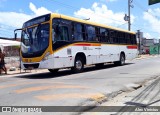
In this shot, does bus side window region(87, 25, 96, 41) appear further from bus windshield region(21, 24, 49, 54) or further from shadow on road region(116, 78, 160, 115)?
shadow on road region(116, 78, 160, 115)

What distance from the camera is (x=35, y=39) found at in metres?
17.5

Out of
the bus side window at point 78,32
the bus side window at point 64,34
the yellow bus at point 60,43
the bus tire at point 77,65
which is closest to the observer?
the yellow bus at point 60,43

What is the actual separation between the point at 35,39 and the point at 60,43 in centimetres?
140

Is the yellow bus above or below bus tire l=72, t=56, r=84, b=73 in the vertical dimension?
above

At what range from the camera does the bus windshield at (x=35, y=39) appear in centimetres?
1711

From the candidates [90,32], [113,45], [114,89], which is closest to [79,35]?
[90,32]

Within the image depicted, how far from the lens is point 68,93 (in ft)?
35.0

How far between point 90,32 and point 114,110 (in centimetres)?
1313

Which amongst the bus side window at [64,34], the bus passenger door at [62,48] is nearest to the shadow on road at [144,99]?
the bus passenger door at [62,48]

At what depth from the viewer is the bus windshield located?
17109mm

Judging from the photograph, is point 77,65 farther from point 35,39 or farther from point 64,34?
point 35,39

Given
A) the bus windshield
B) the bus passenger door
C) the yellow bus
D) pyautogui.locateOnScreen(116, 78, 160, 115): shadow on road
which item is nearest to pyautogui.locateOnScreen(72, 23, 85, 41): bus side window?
the yellow bus

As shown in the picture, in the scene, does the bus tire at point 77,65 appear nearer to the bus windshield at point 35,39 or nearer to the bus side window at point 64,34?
the bus side window at point 64,34

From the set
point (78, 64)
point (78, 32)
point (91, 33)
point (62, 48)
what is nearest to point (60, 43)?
point (62, 48)
